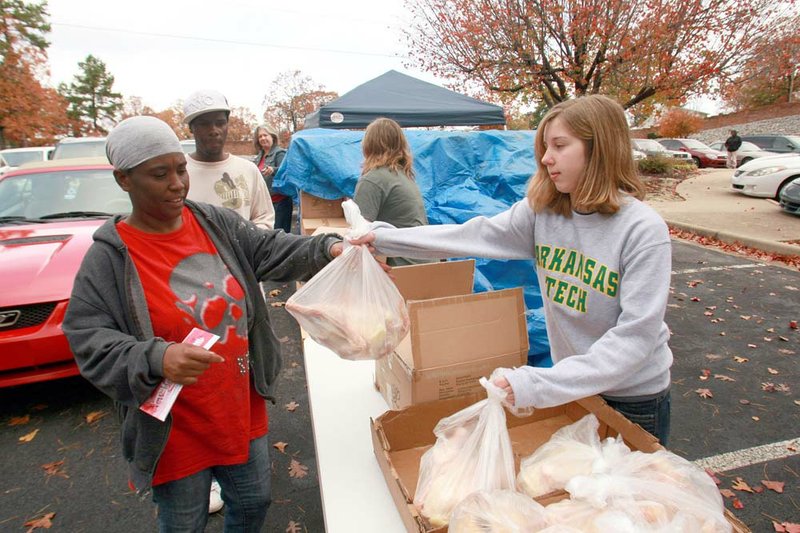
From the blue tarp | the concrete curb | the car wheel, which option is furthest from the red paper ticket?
the car wheel

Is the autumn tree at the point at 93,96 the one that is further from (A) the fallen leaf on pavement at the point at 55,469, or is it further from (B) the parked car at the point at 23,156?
(A) the fallen leaf on pavement at the point at 55,469

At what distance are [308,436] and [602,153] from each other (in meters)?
2.52

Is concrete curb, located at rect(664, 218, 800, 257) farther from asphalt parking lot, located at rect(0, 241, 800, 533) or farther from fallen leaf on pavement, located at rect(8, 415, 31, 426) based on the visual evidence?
fallen leaf on pavement, located at rect(8, 415, 31, 426)

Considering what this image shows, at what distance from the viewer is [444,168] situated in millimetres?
5066

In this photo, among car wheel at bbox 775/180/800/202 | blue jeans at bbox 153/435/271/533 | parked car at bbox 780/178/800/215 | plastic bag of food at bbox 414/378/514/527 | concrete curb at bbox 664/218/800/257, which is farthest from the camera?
car wheel at bbox 775/180/800/202

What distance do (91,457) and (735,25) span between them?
14.5 meters

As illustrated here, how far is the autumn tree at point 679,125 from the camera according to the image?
31.4 metres

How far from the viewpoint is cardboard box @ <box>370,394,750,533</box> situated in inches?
52.1

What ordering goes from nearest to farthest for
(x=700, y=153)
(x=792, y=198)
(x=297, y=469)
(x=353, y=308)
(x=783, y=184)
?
(x=353, y=308), (x=297, y=469), (x=792, y=198), (x=783, y=184), (x=700, y=153)

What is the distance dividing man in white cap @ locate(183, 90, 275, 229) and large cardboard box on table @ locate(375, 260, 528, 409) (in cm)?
152

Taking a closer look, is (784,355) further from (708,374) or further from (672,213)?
(672,213)

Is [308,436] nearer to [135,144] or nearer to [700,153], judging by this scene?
[135,144]

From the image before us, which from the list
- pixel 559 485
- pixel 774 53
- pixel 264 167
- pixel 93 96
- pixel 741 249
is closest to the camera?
pixel 559 485

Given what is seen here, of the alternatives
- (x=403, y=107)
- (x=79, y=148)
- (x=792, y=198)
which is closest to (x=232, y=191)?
(x=403, y=107)
